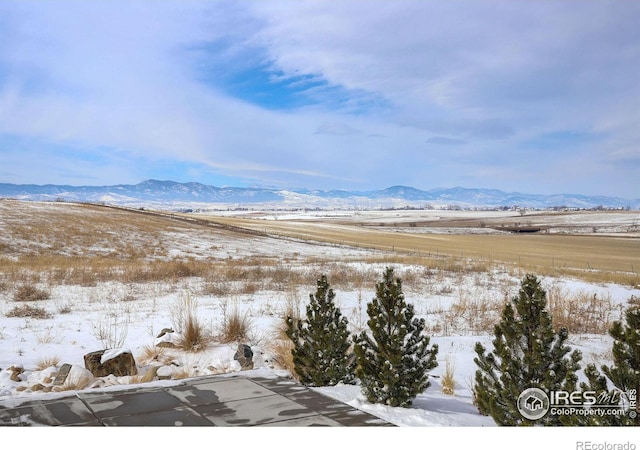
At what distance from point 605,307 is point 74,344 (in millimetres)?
12671

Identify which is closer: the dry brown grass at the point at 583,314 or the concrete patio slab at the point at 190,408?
the concrete patio slab at the point at 190,408

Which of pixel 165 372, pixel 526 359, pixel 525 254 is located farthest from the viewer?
pixel 525 254

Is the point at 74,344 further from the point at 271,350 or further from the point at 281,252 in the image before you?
the point at 281,252

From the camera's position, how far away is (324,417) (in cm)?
425

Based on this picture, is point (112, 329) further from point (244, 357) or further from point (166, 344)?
point (244, 357)

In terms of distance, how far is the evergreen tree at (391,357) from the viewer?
5055 millimetres

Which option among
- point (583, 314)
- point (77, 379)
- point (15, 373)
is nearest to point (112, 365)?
point (77, 379)

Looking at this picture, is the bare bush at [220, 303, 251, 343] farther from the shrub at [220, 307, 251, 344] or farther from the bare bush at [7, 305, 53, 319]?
the bare bush at [7, 305, 53, 319]

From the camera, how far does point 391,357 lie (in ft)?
16.6

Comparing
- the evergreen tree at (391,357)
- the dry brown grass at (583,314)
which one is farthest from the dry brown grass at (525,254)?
the evergreen tree at (391,357)

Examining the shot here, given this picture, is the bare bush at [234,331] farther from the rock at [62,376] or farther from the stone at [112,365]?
the rock at [62,376]

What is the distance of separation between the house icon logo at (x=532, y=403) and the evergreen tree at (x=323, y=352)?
2.25m

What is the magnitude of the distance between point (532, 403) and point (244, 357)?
3.92 m

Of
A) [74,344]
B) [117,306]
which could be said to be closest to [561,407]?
[74,344]
